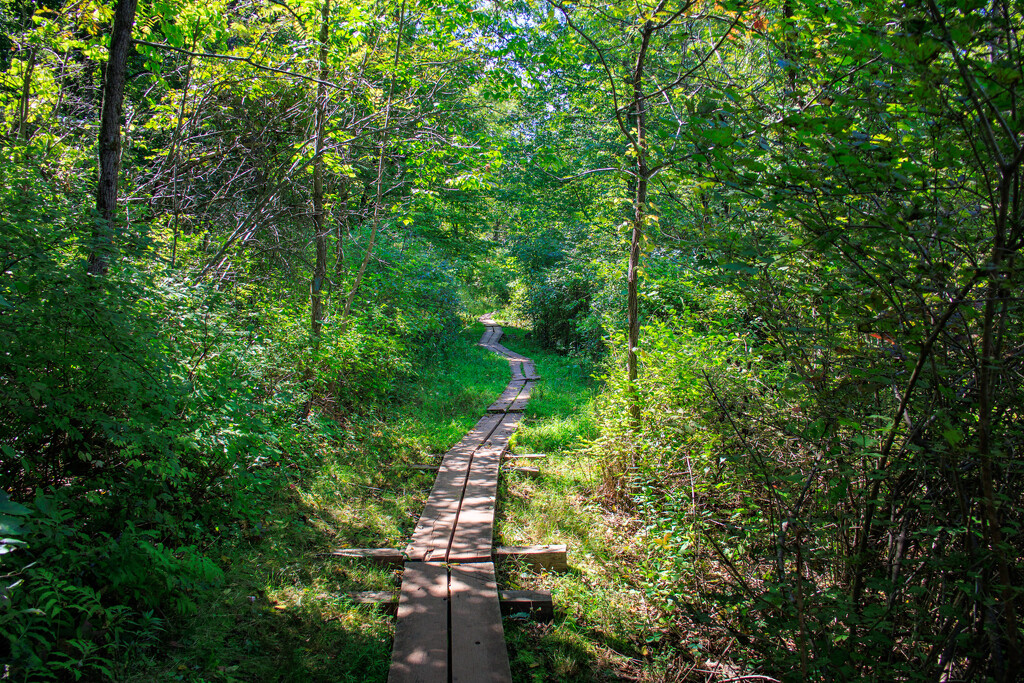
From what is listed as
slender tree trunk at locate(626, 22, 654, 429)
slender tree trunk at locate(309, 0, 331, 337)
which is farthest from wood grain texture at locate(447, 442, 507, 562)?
slender tree trunk at locate(309, 0, 331, 337)

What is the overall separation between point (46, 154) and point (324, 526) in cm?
504

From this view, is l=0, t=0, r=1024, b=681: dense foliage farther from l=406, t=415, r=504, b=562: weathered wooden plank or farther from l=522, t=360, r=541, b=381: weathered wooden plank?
l=522, t=360, r=541, b=381: weathered wooden plank

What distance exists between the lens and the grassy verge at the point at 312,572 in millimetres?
2889

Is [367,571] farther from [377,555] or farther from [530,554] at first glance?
[530,554]

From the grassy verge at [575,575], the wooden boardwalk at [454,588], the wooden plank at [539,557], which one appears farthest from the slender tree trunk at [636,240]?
the wooden boardwalk at [454,588]

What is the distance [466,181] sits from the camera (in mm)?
6762

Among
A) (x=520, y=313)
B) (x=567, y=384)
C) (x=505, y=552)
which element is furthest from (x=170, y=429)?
(x=520, y=313)

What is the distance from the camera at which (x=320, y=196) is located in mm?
6930

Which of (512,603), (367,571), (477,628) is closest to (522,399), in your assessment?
(367,571)

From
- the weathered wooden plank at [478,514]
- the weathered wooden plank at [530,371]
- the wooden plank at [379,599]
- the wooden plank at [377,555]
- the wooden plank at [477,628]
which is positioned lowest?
the wooden plank at [379,599]

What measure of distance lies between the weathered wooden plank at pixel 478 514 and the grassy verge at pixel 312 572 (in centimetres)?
48

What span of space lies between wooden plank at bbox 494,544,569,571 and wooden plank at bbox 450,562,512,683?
14.1 inches

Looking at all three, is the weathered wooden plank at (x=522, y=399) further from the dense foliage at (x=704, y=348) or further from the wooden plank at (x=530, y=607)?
the wooden plank at (x=530, y=607)

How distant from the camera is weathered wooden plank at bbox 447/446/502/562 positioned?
165 inches
